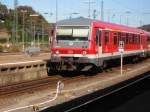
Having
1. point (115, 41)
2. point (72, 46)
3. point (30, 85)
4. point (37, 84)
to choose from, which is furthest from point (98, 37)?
point (30, 85)

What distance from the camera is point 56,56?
24.8m

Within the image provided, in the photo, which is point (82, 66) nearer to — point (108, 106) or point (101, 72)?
point (101, 72)

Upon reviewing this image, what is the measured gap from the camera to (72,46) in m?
24.5

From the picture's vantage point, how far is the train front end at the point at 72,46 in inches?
953

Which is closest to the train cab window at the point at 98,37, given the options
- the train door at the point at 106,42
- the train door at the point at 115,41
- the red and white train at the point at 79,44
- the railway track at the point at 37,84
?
the red and white train at the point at 79,44

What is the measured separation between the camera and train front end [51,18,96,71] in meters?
24.2

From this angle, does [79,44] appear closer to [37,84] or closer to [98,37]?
[98,37]

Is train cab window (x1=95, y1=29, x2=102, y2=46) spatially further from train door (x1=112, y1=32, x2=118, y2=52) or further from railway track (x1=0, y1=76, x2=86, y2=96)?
train door (x1=112, y1=32, x2=118, y2=52)

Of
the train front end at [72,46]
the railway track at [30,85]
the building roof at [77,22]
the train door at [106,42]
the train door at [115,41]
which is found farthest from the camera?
the train door at [115,41]

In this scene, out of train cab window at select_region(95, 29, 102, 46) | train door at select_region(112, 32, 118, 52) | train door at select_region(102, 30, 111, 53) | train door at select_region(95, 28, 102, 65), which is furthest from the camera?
train door at select_region(112, 32, 118, 52)

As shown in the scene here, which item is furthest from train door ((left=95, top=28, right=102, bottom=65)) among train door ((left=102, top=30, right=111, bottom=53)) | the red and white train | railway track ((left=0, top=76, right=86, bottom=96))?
railway track ((left=0, top=76, right=86, bottom=96))

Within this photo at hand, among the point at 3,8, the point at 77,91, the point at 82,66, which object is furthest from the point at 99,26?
the point at 3,8

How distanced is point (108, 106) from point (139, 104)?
3.54 ft

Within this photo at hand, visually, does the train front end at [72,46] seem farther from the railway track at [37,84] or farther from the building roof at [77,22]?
the railway track at [37,84]
